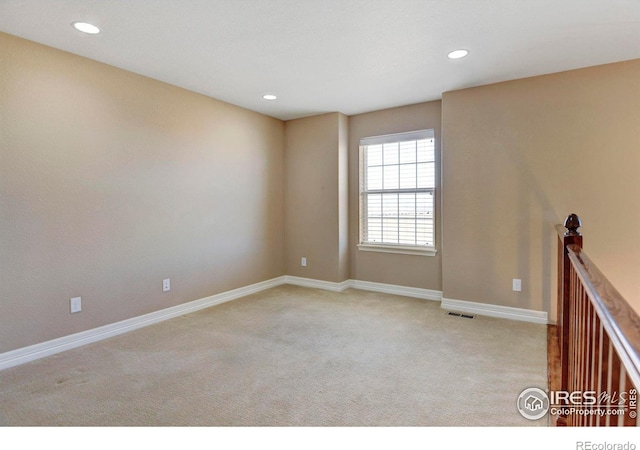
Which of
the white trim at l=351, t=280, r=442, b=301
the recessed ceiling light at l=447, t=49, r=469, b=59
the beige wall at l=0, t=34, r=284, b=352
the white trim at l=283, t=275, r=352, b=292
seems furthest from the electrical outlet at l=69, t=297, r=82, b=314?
the recessed ceiling light at l=447, t=49, r=469, b=59

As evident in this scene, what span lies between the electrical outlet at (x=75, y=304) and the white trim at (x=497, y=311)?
11.9ft

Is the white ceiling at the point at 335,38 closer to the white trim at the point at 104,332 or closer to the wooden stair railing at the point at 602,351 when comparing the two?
the wooden stair railing at the point at 602,351

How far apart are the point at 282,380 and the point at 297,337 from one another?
30.8 inches

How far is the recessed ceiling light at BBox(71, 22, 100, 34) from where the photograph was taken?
2443 millimetres

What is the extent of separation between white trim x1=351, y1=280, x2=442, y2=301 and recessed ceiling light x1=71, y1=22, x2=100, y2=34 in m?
3.94

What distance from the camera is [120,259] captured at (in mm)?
3270

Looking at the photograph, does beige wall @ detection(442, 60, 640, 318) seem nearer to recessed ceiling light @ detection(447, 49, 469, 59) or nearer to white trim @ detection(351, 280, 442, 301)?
white trim @ detection(351, 280, 442, 301)

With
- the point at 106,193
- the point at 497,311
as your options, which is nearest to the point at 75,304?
the point at 106,193

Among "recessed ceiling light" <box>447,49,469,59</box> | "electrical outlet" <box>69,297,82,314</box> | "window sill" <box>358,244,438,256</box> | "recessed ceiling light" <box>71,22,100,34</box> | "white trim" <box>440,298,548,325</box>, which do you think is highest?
"recessed ceiling light" <box>71,22,100,34</box>

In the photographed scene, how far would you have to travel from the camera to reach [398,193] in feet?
15.2

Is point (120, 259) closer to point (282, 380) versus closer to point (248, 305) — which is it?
point (248, 305)

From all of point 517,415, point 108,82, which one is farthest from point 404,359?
point 108,82

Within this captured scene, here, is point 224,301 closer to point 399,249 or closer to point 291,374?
point 291,374

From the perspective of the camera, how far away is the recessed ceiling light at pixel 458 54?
2.89 metres
